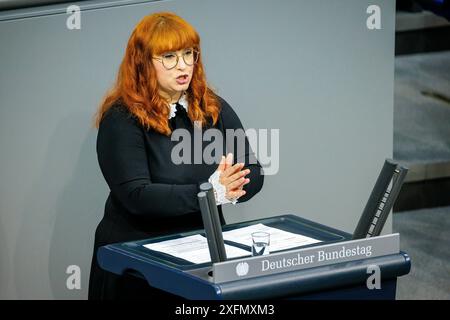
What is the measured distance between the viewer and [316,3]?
4.53 m

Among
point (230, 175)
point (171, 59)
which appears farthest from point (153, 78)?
point (230, 175)

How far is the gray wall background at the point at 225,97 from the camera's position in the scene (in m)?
4.17

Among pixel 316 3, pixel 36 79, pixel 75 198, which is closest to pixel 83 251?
pixel 75 198

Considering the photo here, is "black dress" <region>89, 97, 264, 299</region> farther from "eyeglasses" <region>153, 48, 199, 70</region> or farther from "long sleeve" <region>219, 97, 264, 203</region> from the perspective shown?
"eyeglasses" <region>153, 48, 199, 70</region>

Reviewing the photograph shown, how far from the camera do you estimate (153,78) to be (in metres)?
3.74

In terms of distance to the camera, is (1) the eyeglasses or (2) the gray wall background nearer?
(1) the eyeglasses

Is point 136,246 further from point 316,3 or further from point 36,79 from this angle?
point 316,3

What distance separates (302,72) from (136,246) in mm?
1479

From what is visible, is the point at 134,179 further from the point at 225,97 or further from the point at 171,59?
the point at 225,97

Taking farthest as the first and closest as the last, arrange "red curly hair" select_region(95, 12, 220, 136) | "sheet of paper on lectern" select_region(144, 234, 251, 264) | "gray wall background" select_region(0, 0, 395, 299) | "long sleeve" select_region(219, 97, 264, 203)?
"gray wall background" select_region(0, 0, 395, 299), "long sleeve" select_region(219, 97, 264, 203), "red curly hair" select_region(95, 12, 220, 136), "sheet of paper on lectern" select_region(144, 234, 251, 264)

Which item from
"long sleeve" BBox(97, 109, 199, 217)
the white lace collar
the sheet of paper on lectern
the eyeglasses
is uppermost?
the eyeglasses

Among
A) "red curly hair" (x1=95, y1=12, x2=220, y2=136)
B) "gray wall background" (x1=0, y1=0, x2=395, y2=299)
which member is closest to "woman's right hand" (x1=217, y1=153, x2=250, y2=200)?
"red curly hair" (x1=95, y1=12, x2=220, y2=136)

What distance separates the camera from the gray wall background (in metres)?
4.17

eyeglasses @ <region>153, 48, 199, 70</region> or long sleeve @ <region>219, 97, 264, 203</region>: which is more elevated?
eyeglasses @ <region>153, 48, 199, 70</region>
